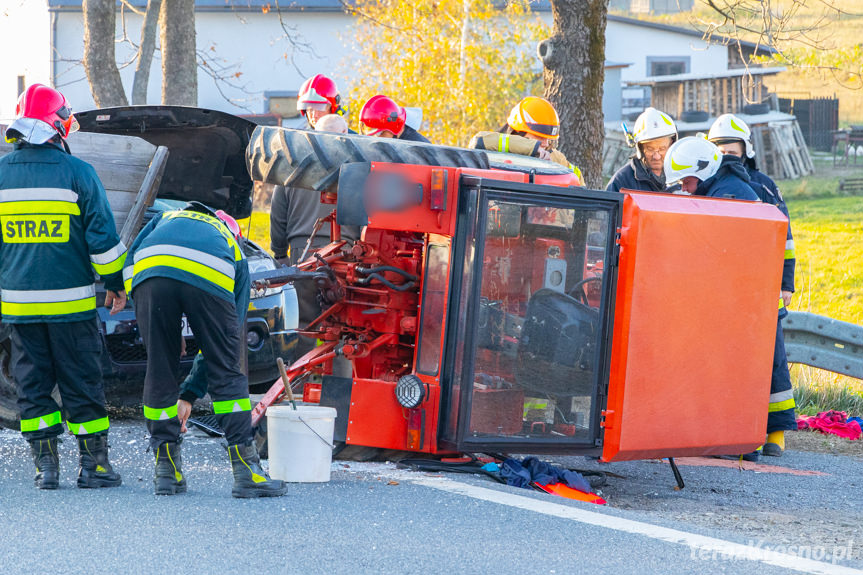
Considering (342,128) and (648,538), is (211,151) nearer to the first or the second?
(342,128)

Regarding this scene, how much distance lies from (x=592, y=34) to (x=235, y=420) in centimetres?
578

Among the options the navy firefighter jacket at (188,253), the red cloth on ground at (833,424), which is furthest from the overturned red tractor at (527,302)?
the red cloth on ground at (833,424)

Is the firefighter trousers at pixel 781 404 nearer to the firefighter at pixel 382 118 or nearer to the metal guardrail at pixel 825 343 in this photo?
the metal guardrail at pixel 825 343

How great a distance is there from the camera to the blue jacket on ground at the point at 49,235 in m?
5.36

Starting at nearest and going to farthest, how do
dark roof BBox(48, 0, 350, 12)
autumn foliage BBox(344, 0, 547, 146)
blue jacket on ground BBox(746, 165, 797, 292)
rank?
blue jacket on ground BBox(746, 165, 797, 292), autumn foliage BBox(344, 0, 547, 146), dark roof BBox(48, 0, 350, 12)

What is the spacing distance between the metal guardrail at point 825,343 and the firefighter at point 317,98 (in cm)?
387

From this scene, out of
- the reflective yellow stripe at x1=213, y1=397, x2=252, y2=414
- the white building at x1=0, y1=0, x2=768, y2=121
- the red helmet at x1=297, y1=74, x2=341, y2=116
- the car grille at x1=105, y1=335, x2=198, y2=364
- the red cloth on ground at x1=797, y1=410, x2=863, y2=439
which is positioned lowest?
the red cloth on ground at x1=797, y1=410, x2=863, y2=439

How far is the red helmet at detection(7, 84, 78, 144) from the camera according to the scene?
17.7 feet

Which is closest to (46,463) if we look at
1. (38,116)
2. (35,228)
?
(35,228)

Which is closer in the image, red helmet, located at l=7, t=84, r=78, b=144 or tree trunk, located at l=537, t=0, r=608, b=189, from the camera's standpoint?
red helmet, located at l=7, t=84, r=78, b=144

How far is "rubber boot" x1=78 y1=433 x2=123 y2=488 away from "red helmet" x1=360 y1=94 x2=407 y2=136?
2.95 metres

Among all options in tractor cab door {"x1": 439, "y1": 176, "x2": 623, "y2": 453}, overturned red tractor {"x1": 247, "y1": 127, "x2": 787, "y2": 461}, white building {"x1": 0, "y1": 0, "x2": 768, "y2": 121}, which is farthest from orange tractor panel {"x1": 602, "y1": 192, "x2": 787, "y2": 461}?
white building {"x1": 0, "y1": 0, "x2": 768, "y2": 121}

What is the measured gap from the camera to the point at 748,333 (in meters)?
5.98
